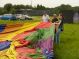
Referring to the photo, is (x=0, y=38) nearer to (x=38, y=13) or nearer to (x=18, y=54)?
(x=18, y=54)

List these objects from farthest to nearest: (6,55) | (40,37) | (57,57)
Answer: (40,37), (57,57), (6,55)

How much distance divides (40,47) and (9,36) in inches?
90.1

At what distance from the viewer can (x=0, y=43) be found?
11516 millimetres

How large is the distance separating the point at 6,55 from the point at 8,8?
6117 centimetres

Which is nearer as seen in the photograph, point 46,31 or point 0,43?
point 0,43

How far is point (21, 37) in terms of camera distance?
12.6 metres

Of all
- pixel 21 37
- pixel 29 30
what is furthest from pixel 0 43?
pixel 29 30

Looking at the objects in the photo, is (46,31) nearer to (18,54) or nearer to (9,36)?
(9,36)

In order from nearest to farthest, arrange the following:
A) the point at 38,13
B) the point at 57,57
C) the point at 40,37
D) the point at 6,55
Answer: the point at 6,55 < the point at 57,57 < the point at 40,37 < the point at 38,13

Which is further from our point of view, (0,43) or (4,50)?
(0,43)

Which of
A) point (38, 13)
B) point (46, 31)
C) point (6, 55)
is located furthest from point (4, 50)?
point (38, 13)

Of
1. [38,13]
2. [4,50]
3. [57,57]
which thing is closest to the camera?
[4,50]

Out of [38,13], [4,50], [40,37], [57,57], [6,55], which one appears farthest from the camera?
[38,13]

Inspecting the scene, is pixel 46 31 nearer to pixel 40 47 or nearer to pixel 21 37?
pixel 21 37
